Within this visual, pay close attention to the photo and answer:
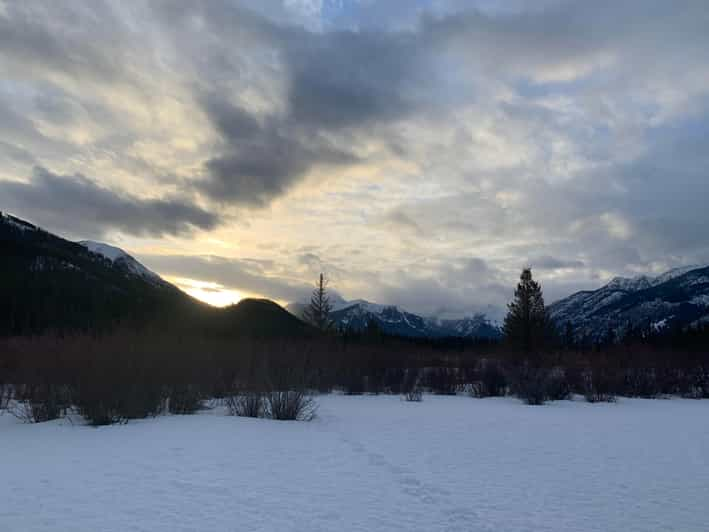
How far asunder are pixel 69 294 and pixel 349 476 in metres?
114

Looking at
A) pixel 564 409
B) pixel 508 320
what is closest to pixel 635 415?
pixel 564 409

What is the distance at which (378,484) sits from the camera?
5910 mm

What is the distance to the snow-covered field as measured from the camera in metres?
4.65

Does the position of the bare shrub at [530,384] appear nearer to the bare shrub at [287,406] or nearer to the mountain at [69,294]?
the bare shrub at [287,406]

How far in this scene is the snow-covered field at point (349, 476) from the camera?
183 inches

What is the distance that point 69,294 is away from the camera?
10488 centimetres

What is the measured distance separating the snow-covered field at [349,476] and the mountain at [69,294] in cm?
4873

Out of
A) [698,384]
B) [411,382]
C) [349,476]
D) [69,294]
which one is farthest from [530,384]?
[69,294]

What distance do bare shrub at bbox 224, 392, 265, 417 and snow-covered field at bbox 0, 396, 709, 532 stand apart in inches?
28.7

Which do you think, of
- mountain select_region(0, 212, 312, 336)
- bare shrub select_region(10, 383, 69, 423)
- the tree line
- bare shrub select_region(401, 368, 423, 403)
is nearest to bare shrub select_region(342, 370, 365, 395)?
the tree line

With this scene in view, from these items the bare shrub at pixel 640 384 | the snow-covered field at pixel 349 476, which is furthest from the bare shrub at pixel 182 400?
the bare shrub at pixel 640 384

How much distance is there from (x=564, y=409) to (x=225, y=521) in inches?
508

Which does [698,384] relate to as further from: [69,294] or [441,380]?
[69,294]

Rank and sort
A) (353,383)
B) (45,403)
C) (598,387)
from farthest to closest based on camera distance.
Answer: (353,383), (598,387), (45,403)
